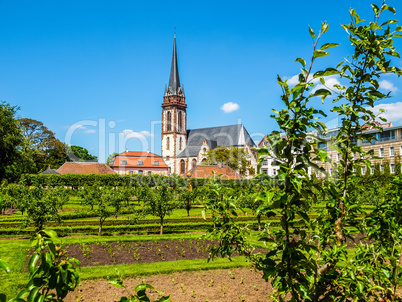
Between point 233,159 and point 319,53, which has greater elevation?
point 233,159

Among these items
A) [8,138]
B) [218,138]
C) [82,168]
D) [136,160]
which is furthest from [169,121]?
[8,138]

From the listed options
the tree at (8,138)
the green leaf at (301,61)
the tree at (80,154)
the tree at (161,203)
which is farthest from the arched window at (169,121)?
the green leaf at (301,61)

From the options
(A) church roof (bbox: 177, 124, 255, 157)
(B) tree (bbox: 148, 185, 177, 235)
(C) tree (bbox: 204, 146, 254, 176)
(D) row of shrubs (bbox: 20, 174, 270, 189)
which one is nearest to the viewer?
(B) tree (bbox: 148, 185, 177, 235)

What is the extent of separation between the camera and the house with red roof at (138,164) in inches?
2672

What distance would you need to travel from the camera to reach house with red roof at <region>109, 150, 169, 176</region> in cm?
6788

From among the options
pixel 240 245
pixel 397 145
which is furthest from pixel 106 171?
pixel 240 245

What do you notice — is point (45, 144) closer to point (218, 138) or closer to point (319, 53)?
point (218, 138)

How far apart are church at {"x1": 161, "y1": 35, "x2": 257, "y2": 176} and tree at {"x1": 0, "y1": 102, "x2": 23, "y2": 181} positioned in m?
45.2

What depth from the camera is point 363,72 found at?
355cm

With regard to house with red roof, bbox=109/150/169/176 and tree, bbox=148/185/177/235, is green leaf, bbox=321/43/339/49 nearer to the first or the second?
tree, bbox=148/185/177/235

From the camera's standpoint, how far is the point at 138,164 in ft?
228

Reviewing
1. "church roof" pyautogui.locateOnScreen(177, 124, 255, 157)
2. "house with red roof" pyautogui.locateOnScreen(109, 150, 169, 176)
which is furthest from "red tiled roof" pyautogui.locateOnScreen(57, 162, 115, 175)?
"church roof" pyautogui.locateOnScreen(177, 124, 255, 157)

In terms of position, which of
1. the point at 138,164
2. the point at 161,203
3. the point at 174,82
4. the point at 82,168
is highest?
the point at 174,82

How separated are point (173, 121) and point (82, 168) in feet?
117
